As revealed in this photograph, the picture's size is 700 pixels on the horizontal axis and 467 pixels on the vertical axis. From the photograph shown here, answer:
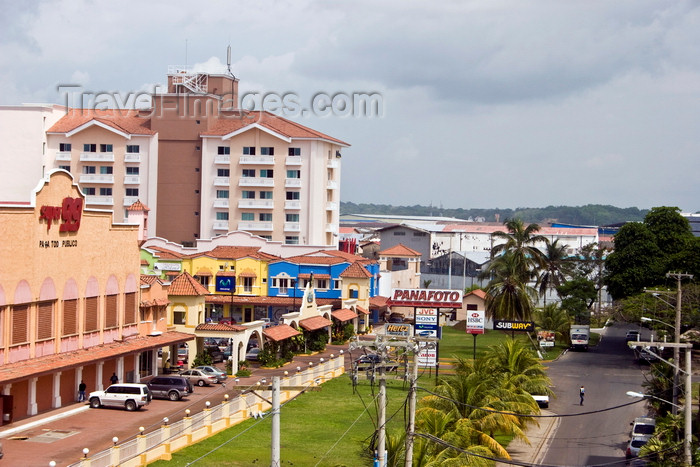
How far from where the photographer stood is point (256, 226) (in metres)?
122

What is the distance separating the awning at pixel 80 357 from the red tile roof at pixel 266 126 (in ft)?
191

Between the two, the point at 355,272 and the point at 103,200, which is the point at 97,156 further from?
the point at 355,272

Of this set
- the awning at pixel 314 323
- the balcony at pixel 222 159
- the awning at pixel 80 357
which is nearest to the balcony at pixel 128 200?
the balcony at pixel 222 159

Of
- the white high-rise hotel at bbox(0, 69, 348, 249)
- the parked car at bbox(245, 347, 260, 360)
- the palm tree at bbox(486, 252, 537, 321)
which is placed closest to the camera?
the parked car at bbox(245, 347, 260, 360)

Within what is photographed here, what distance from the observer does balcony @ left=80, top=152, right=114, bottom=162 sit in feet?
397

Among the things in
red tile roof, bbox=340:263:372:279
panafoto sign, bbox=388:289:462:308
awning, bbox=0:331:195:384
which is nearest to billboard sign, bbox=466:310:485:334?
panafoto sign, bbox=388:289:462:308

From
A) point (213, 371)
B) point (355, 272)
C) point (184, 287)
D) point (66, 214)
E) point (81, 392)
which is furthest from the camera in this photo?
point (355, 272)

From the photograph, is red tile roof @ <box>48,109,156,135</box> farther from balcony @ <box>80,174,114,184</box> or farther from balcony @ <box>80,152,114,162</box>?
balcony @ <box>80,174,114,184</box>

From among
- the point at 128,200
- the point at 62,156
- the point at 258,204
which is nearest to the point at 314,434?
the point at 258,204

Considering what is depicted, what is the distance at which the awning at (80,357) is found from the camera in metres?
46.0

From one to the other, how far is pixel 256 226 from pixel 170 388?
67290 mm

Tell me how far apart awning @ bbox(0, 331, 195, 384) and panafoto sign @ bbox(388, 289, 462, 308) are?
2157 cm

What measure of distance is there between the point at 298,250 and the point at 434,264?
55.8m

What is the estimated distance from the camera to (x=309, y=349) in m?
83.1
